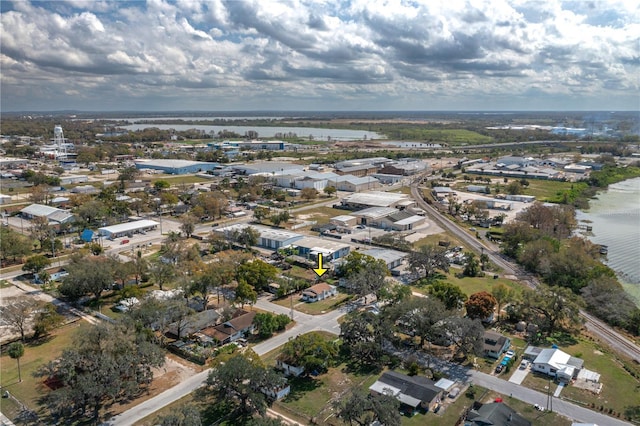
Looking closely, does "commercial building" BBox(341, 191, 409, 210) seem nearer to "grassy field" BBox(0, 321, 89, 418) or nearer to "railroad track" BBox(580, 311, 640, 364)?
"railroad track" BBox(580, 311, 640, 364)

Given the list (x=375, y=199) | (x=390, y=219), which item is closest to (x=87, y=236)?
(x=390, y=219)

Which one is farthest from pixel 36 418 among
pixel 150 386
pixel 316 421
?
pixel 316 421

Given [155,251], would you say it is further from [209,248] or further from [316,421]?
[316,421]

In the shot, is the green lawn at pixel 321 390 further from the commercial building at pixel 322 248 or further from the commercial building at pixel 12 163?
the commercial building at pixel 12 163

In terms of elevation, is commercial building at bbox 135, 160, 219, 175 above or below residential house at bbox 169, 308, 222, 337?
above

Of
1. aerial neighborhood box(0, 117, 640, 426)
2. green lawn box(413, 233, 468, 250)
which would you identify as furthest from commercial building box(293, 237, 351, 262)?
green lawn box(413, 233, 468, 250)

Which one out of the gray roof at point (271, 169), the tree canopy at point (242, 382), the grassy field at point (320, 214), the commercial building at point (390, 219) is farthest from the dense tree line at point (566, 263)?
the gray roof at point (271, 169)
